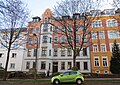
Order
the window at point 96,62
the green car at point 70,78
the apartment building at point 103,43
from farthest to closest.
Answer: the window at point 96,62 < the apartment building at point 103,43 < the green car at point 70,78

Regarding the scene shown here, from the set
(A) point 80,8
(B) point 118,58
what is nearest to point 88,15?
(A) point 80,8

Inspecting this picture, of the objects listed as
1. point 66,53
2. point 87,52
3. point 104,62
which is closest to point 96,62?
point 104,62

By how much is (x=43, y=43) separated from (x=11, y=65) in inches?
486

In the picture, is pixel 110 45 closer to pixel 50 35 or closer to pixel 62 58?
pixel 62 58

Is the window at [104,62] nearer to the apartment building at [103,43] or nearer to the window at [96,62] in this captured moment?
the apartment building at [103,43]

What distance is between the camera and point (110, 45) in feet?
138

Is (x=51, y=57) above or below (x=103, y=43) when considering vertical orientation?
below

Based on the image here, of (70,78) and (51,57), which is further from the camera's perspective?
(51,57)

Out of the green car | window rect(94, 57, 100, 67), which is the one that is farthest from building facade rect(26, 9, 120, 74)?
the green car

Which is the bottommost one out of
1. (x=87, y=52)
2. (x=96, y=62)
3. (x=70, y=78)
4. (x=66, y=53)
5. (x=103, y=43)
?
(x=70, y=78)

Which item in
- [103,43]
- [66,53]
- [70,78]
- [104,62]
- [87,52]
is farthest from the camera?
[66,53]

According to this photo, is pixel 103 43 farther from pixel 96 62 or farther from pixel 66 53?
pixel 66 53

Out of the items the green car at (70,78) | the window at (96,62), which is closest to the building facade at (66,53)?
the window at (96,62)

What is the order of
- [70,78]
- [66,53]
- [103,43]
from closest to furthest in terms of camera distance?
[70,78] → [103,43] → [66,53]
